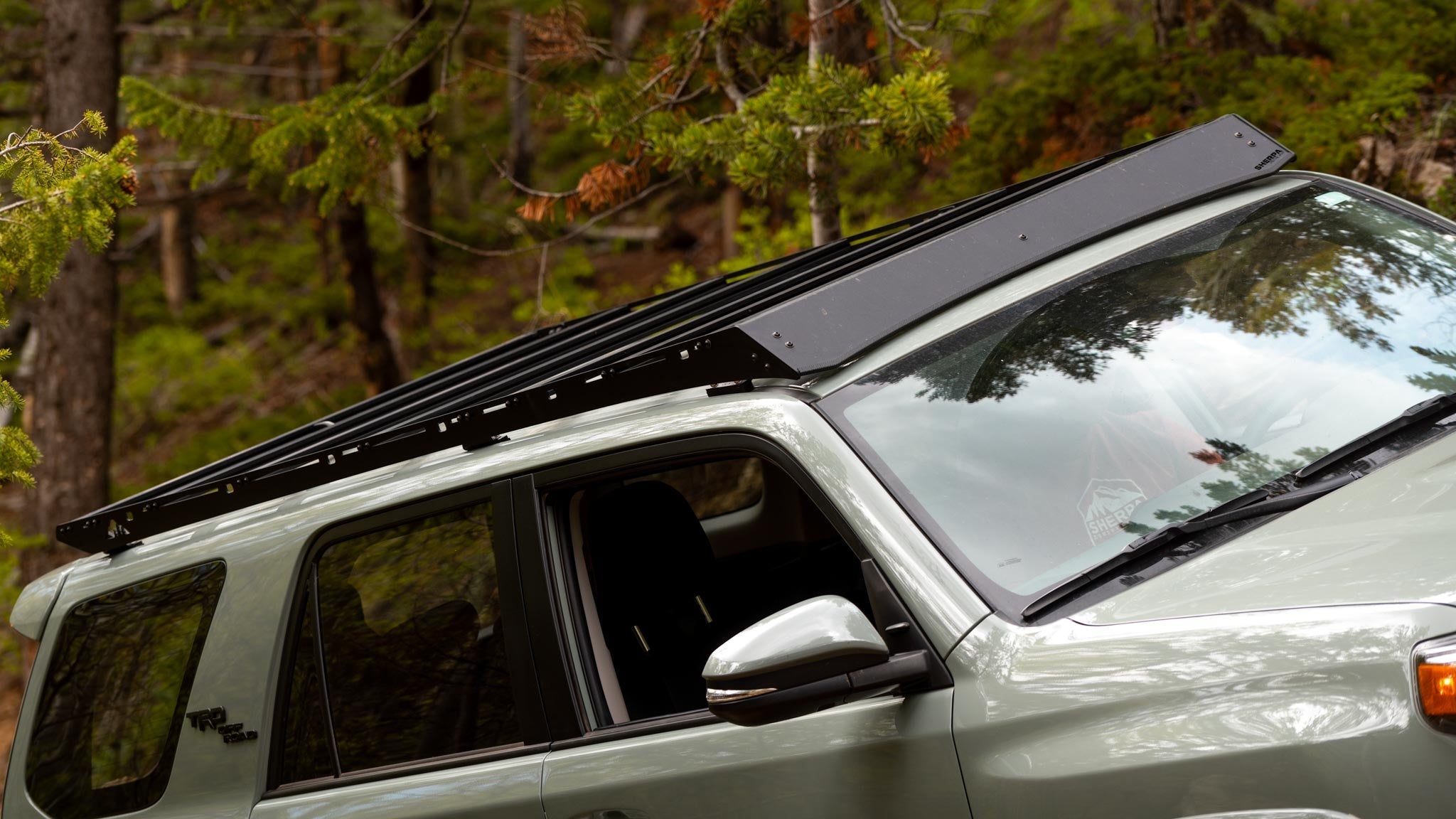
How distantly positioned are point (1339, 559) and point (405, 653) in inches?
86.6

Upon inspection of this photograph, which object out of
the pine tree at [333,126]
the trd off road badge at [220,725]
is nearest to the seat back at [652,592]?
the trd off road badge at [220,725]

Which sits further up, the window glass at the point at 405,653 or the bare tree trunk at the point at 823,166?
the bare tree trunk at the point at 823,166

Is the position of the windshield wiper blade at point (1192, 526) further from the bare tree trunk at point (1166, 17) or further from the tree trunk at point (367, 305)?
the tree trunk at point (367, 305)

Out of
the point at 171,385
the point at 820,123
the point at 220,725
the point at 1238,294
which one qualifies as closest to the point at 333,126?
the point at 820,123

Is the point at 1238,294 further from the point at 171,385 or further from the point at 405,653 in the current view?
the point at 171,385

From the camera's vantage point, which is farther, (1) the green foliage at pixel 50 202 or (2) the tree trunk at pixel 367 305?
(2) the tree trunk at pixel 367 305

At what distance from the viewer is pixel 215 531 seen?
3754mm

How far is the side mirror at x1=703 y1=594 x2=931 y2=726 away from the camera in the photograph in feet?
7.47

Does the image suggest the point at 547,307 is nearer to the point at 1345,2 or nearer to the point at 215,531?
the point at 1345,2

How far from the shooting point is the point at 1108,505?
2.65 meters

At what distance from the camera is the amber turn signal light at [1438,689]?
1.89 m

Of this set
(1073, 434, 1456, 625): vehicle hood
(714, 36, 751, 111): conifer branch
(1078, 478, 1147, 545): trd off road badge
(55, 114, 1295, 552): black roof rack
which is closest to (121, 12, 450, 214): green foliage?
(714, 36, 751, 111): conifer branch

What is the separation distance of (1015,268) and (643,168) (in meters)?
4.35

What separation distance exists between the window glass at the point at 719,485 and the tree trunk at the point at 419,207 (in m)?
9.79
